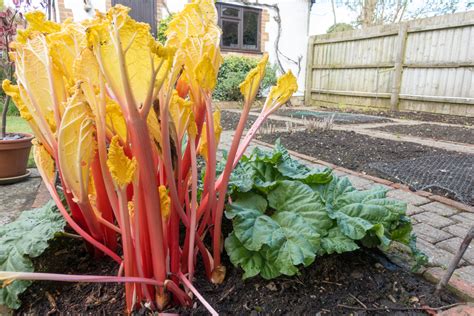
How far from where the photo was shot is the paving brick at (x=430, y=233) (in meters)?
1.74

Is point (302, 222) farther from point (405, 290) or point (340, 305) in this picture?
point (405, 290)

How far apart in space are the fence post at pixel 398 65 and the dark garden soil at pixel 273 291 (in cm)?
822

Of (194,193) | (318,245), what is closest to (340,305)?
(318,245)

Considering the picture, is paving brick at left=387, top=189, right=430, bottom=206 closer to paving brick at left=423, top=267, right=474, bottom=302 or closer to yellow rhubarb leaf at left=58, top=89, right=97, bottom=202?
paving brick at left=423, top=267, right=474, bottom=302

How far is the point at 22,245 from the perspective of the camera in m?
1.08

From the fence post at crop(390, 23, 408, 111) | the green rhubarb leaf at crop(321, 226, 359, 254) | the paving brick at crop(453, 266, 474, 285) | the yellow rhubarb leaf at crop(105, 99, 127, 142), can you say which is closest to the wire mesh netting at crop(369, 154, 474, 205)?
the paving brick at crop(453, 266, 474, 285)

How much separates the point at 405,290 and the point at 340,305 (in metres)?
0.27

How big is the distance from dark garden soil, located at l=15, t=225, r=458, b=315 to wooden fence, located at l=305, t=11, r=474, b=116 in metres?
7.52

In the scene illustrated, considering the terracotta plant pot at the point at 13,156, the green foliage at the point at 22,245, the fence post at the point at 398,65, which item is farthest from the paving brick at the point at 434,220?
the fence post at the point at 398,65

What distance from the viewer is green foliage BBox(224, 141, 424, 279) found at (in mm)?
1067

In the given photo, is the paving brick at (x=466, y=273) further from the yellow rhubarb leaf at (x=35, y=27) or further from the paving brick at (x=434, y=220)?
the yellow rhubarb leaf at (x=35, y=27)

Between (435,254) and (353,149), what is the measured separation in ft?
7.84

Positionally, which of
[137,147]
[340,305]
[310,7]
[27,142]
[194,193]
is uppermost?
[310,7]

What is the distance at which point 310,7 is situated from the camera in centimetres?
1194
